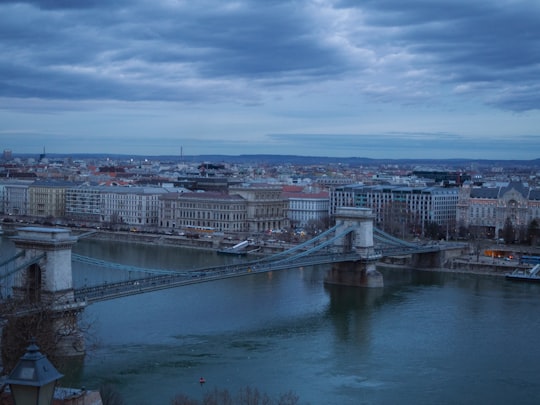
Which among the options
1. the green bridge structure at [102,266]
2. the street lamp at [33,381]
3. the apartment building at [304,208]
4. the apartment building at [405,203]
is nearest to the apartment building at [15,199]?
the apartment building at [304,208]

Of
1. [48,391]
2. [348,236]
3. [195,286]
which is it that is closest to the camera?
[48,391]

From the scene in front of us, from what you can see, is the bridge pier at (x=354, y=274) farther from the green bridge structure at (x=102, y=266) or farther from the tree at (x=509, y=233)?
the tree at (x=509, y=233)

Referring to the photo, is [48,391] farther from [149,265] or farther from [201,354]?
[149,265]

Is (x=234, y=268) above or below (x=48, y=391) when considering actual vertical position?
below

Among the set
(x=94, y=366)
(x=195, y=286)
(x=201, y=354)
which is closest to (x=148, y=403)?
(x=94, y=366)

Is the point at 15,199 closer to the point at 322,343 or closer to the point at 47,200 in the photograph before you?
the point at 47,200

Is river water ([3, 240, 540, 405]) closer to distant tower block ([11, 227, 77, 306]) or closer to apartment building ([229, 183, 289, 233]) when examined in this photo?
distant tower block ([11, 227, 77, 306])

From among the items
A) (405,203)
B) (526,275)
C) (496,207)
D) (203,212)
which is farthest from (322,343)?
(405,203)
